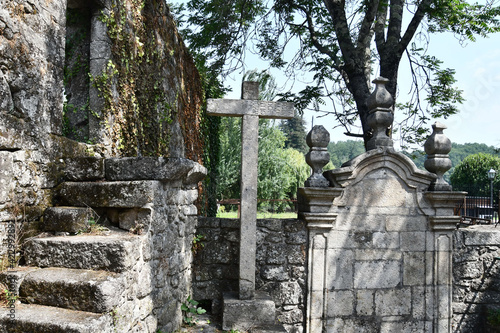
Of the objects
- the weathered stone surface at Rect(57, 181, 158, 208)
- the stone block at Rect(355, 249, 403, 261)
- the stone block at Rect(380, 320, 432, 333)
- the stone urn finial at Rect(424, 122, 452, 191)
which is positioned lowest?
the stone block at Rect(380, 320, 432, 333)

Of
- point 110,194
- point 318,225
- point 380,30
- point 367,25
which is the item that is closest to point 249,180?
point 318,225

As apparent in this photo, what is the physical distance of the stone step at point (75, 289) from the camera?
82.0 inches

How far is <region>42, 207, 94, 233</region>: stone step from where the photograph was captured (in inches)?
103

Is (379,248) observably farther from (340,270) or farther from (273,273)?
(273,273)

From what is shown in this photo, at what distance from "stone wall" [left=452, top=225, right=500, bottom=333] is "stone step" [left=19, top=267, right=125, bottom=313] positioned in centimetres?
431

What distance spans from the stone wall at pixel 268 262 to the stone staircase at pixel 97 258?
105 centimetres

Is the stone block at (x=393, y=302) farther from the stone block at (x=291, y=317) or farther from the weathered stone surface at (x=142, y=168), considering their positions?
the weathered stone surface at (x=142, y=168)

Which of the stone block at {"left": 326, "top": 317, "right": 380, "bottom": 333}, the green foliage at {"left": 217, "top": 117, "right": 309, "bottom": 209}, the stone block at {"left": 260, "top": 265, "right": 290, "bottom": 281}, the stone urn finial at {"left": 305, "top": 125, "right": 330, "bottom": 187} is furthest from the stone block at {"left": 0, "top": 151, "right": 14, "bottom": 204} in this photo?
the green foliage at {"left": 217, "top": 117, "right": 309, "bottom": 209}

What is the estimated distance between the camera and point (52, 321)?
1929mm

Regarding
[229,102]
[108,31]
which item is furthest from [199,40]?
[229,102]

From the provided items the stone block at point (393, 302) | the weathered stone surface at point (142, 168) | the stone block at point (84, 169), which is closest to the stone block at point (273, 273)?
the stone block at point (393, 302)

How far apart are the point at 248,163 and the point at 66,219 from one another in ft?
5.86

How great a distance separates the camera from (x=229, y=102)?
3883 millimetres

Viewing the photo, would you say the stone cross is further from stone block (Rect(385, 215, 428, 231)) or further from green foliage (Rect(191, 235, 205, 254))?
stone block (Rect(385, 215, 428, 231))
